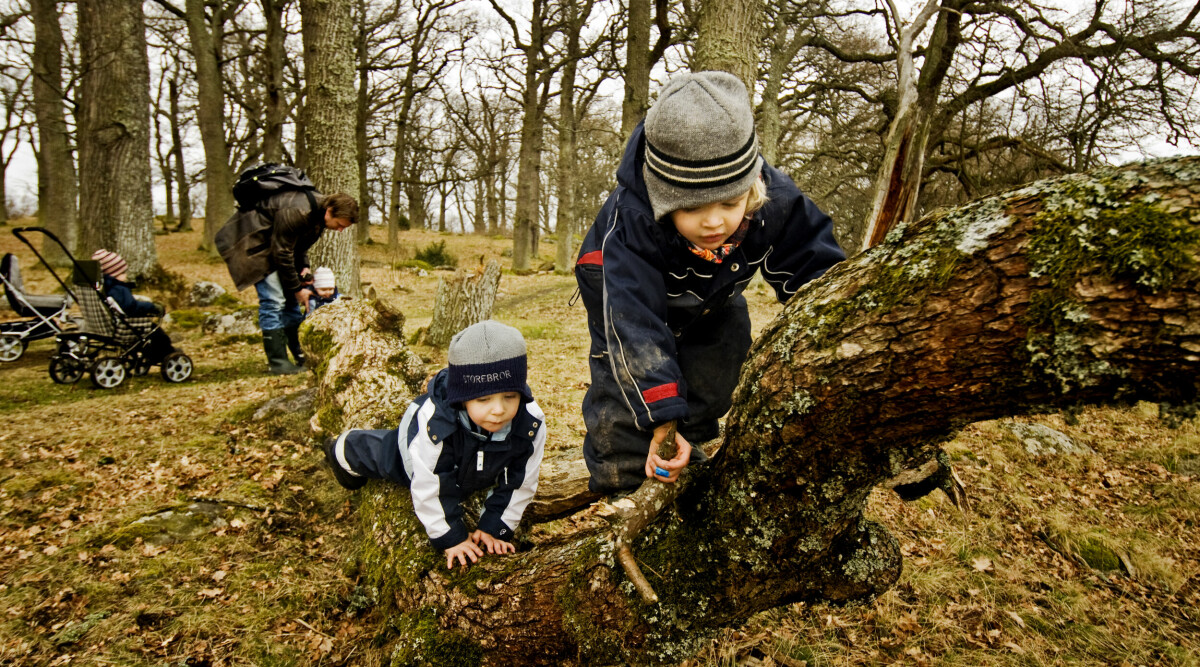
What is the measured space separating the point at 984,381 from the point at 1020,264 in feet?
0.89

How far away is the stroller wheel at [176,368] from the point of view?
6383mm

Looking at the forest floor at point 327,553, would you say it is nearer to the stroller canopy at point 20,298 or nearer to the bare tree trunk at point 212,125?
the stroller canopy at point 20,298

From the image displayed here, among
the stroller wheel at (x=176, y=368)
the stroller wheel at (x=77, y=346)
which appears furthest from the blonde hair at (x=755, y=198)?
the stroller wheel at (x=77, y=346)

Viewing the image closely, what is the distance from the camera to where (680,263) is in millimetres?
2166

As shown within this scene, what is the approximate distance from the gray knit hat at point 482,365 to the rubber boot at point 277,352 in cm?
450

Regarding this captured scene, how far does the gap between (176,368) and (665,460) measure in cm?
679

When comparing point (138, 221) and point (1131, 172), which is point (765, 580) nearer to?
point (1131, 172)

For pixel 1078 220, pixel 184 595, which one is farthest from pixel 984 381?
pixel 184 595

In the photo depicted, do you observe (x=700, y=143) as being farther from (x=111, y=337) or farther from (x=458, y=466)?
(x=111, y=337)

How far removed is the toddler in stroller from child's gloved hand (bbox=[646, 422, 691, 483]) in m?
6.70

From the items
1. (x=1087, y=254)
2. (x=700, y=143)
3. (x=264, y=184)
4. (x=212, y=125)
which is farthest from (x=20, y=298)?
(x=212, y=125)

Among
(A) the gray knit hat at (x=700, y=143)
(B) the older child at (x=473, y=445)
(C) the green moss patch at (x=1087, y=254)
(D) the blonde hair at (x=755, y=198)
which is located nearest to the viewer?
(C) the green moss patch at (x=1087, y=254)

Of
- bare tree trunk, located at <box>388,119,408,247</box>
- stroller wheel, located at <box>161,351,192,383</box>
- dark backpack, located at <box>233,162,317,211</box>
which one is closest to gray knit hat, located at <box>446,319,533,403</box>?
dark backpack, located at <box>233,162,317,211</box>

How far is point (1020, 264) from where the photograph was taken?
1.17 meters
